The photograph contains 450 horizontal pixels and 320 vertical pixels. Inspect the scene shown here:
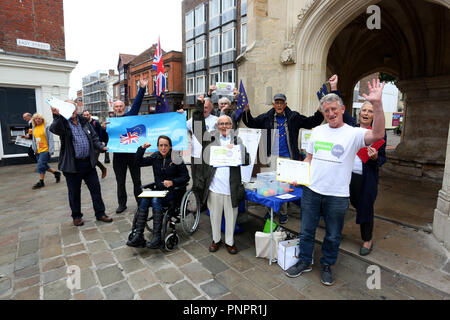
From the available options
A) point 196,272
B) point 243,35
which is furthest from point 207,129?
point 243,35

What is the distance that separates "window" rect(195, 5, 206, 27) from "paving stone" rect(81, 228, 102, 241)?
1049 inches

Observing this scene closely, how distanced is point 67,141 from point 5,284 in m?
2.09

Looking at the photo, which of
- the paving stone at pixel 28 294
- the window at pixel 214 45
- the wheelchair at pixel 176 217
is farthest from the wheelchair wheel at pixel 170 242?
the window at pixel 214 45

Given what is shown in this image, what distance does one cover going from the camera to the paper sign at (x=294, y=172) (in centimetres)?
270

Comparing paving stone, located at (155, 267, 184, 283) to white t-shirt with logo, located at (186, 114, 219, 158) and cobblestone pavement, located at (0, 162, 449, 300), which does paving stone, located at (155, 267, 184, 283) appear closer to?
cobblestone pavement, located at (0, 162, 449, 300)

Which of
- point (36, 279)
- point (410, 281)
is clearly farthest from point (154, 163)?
point (410, 281)

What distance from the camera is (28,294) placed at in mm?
2529

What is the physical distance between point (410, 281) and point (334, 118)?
75.5 inches

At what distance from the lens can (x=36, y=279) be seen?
2771mm

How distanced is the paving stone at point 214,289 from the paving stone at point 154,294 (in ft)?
1.23

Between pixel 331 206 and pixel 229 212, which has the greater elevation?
pixel 331 206

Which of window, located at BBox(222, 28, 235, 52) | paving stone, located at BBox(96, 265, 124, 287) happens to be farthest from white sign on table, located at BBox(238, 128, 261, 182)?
window, located at BBox(222, 28, 235, 52)
